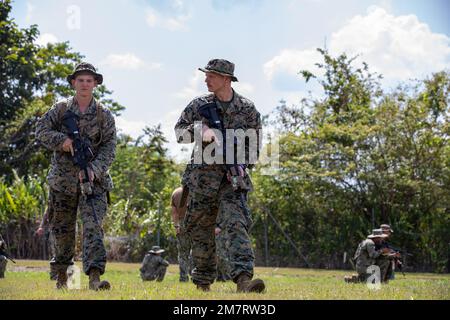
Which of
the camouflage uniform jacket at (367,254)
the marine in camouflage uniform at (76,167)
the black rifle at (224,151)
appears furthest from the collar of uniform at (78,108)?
the camouflage uniform jacket at (367,254)

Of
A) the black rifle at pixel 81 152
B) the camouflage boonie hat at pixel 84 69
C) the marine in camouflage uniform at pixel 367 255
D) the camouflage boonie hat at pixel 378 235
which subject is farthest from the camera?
the camouflage boonie hat at pixel 378 235

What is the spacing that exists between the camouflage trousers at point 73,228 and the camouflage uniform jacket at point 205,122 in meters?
1.07

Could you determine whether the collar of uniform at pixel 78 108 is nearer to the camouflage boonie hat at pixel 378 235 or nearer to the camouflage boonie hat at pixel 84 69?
the camouflage boonie hat at pixel 84 69

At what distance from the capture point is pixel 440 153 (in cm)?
2286

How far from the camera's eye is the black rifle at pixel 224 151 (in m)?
7.42

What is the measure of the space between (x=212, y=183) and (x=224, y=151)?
1.12 feet

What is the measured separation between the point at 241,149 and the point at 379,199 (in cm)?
1622

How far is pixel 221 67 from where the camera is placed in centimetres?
764

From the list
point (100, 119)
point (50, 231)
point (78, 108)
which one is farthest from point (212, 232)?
point (50, 231)

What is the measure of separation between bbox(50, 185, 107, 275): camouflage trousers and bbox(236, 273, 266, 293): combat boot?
162 centimetres

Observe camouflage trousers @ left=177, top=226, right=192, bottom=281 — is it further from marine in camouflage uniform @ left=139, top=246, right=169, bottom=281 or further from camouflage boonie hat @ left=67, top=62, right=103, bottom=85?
camouflage boonie hat @ left=67, top=62, right=103, bottom=85

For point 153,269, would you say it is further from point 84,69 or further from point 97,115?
point 84,69

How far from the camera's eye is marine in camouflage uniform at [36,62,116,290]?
8086mm

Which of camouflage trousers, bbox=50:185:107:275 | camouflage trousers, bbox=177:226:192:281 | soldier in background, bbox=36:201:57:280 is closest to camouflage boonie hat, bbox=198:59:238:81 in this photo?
camouflage trousers, bbox=50:185:107:275
